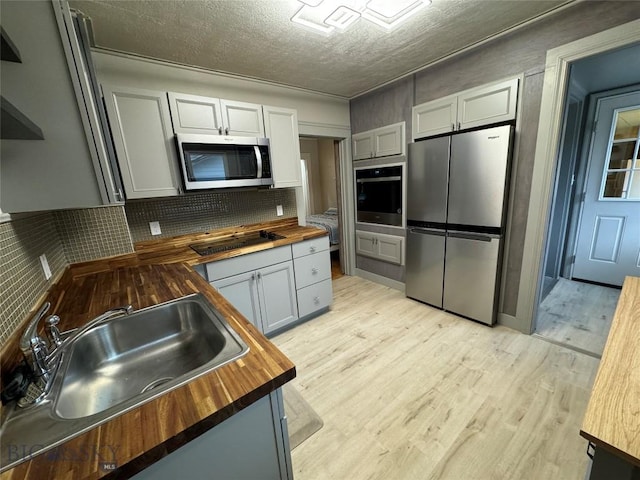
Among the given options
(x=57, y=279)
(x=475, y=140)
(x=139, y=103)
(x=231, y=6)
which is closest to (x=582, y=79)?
(x=475, y=140)

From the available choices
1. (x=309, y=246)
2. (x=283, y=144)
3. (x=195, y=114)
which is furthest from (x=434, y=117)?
(x=195, y=114)

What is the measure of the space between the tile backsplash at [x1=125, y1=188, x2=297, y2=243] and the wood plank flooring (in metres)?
2.77

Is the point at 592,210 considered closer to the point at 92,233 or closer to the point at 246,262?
the point at 246,262

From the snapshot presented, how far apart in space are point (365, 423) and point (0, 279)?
5.81 ft

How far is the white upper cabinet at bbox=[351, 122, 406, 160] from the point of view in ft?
9.29

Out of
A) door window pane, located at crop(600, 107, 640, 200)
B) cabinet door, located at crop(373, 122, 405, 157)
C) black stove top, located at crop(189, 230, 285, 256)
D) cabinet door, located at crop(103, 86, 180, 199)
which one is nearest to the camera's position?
cabinet door, located at crop(103, 86, 180, 199)

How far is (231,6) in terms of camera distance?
4.90ft

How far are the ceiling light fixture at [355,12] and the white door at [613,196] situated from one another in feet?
9.33

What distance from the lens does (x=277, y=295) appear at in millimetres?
2359

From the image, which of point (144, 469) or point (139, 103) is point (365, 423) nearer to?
point (144, 469)

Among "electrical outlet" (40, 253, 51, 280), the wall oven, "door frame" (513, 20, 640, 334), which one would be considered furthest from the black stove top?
"door frame" (513, 20, 640, 334)

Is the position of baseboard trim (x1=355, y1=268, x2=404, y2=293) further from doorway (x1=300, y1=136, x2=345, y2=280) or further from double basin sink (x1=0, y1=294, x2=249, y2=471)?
double basin sink (x1=0, y1=294, x2=249, y2=471)

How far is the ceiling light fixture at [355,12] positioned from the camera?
1.47 meters

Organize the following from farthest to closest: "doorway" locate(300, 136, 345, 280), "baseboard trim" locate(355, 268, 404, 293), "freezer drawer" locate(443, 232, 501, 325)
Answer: "doorway" locate(300, 136, 345, 280), "baseboard trim" locate(355, 268, 404, 293), "freezer drawer" locate(443, 232, 501, 325)
